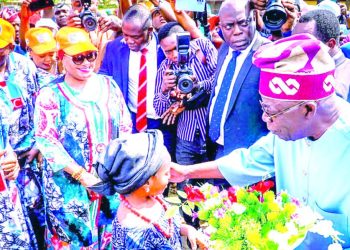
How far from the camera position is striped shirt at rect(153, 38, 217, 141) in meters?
4.61

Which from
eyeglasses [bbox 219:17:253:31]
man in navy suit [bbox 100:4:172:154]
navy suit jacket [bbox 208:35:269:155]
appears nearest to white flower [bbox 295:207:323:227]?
navy suit jacket [bbox 208:35:269:155]

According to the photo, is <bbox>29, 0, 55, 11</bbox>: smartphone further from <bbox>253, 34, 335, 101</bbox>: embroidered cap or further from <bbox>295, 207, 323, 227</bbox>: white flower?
<bbox>295, 207, 323, 227</bbox>: white flower

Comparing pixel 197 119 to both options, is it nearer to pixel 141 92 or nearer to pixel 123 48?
pixel 141 92

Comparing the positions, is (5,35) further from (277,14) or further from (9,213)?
(277,14)

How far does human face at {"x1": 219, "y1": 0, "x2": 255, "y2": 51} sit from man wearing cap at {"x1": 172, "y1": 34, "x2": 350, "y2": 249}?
5.26 ft

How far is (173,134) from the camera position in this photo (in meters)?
4.89

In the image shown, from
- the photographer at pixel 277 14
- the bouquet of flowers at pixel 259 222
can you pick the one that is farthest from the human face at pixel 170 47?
the bouquet of flowers at pixel 259 222

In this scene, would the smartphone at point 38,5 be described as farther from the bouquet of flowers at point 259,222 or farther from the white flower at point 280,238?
the white flower at point 280,238

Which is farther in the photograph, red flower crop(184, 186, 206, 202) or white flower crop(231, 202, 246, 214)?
red flower crop(184, 186, 206, 202)

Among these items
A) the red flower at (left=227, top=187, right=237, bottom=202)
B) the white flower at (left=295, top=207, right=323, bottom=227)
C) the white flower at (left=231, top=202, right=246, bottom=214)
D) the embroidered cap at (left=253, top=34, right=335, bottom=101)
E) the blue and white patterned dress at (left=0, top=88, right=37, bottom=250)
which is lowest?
the blue and white patterned dress at (left=0, top=88, right=37, bottom=250)

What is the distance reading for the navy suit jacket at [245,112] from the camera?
3.88 meters

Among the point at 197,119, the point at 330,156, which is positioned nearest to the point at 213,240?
the point at 330,156

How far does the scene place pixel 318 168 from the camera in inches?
92.1

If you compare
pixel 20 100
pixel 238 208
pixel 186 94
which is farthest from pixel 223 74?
pixel 238 208
